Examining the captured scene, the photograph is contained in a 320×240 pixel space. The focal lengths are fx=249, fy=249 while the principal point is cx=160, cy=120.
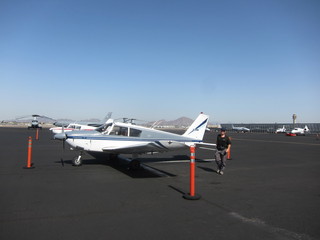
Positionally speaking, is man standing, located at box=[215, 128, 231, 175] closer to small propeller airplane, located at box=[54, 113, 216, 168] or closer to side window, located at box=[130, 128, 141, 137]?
small propeller airplane, located at box=[54, 113, 216, 168]

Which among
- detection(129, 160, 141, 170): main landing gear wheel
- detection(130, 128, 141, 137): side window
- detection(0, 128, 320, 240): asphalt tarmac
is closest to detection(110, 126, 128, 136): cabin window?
detection(130, 128, 141, 137): side window

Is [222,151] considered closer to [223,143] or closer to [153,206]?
[223,143]

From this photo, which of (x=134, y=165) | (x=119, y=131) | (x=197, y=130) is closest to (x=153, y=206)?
(x=134, y=165)

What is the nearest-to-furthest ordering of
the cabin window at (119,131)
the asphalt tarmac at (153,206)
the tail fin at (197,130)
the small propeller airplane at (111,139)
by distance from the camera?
1. the asphalt tarmac at (153,206)
2. the small propeller airplane at (111,139)
3. the cabin window at (119,131)
4. the tail fin at (197,130)

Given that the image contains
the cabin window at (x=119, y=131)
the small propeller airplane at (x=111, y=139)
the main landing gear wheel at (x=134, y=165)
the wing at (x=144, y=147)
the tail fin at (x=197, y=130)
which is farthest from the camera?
the tail fin at (x=197, y=130)

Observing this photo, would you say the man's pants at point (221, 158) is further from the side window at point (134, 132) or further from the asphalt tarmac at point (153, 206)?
the side window at point (134, 132)

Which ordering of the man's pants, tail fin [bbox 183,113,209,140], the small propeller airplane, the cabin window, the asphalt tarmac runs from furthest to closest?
tail fin [bbox 183,113,209,140] < the cabin window < the small propeller airplane < the man's pants < the asphalt tarmac

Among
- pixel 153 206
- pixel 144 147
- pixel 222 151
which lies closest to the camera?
pixel 153 206

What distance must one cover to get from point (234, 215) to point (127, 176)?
4384 millimetres

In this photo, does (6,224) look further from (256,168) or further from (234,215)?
(256,168)

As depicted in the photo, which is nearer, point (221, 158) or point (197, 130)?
point (221, 158)

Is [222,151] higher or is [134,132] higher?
[134,132]

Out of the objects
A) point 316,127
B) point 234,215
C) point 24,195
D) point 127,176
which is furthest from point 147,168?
point 316,127

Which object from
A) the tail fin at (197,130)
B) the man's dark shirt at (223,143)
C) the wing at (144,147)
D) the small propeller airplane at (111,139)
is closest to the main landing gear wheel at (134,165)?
the small propeller airplane at (111,139)
